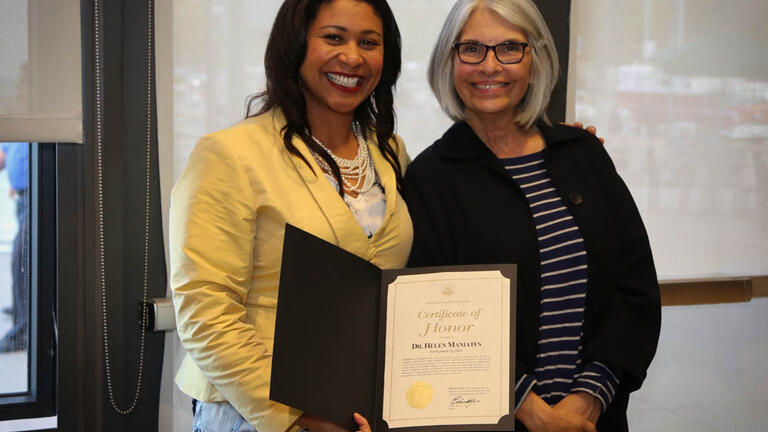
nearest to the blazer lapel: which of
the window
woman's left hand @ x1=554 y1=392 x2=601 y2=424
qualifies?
woman's left hand @ x1=554 y1=392 x2=601 y2=424

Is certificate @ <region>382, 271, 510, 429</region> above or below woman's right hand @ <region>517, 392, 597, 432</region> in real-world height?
above

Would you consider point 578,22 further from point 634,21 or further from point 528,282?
point 528,282

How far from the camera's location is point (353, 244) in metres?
1.61

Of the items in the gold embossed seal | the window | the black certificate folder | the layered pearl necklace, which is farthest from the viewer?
the window

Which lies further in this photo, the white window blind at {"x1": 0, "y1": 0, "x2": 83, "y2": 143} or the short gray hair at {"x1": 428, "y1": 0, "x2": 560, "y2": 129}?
the white window blind at {"x1": 0, "y1": 0, "x2": 83, "y2": 143}

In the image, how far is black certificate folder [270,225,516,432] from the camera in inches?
53.6

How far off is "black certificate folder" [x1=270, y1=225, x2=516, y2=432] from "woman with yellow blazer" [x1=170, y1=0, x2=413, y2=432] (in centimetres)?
7

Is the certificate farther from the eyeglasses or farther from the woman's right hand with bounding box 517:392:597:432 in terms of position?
the eyeglasses

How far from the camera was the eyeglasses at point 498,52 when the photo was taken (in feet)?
5.76

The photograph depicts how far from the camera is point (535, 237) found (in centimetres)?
171

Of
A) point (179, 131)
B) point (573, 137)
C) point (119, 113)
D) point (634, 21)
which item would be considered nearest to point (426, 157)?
point (573, 137)

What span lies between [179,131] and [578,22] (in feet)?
4.94

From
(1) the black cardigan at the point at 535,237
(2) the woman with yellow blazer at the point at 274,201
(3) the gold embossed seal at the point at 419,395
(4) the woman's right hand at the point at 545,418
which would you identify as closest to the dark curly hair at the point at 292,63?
(2) the woman with yellow blazer at the point at 274,201

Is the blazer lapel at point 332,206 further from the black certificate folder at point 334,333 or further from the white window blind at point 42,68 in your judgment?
the white window blind at point 42,68
